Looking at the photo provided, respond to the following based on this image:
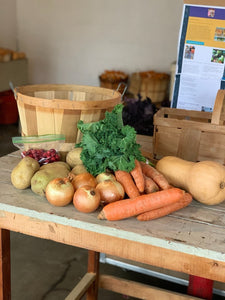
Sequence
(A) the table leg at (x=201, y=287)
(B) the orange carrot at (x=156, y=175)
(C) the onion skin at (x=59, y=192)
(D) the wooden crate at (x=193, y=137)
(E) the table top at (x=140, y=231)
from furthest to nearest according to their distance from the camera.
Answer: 1. (A) the table leg at (x=201, y=287)
2. (D) the wooden crate at (x=193, y=137)
3. (B) the orange carrot at (x=156, y=175)
4. (C) the onion skin at (x=59, y=192)
5. (E) the table top at (x=140, y=231)

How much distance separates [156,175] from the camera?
1319mm

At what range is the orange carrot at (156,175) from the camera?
1.28 metres

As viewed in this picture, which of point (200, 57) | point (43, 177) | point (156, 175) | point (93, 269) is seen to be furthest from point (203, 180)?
point (200, 57)

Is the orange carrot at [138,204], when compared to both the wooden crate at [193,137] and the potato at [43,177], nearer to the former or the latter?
the potato at [43,177]

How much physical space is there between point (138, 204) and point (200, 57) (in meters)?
1.32

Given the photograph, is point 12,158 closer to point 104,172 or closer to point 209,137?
point 104,172

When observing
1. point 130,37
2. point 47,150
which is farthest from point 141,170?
point 130,37

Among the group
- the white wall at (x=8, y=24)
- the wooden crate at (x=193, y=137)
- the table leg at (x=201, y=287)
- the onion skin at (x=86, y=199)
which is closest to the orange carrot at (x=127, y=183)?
the onion skin at (x=86, y=199)

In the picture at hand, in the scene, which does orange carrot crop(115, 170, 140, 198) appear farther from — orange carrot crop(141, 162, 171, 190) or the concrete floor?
the concrete floor

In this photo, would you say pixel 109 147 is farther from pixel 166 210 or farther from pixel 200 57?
pixel 200 57

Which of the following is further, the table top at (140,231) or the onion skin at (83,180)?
the onion skin at (83,180)

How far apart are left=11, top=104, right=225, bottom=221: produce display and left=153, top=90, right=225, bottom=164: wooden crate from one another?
249mm

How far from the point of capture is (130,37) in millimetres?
5891

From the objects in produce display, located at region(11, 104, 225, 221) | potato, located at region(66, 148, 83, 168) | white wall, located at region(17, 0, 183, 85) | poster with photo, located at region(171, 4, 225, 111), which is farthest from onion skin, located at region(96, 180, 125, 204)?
white wall, located at region(17, 0, 183, 85)
